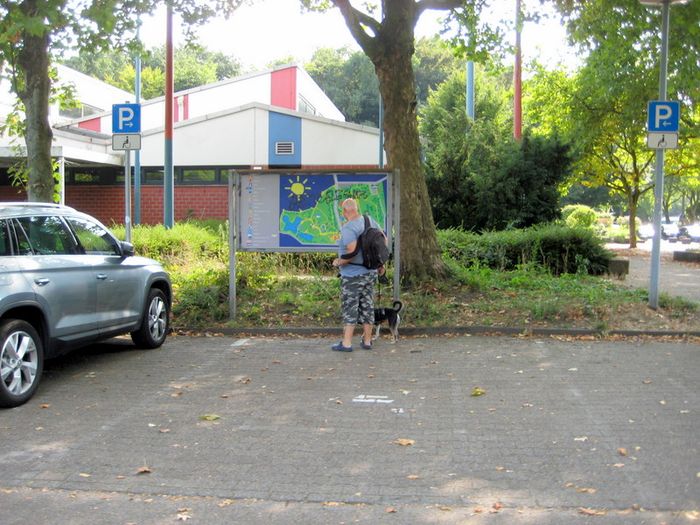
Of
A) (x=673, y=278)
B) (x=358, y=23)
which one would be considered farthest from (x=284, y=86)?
(x=358, y=23)

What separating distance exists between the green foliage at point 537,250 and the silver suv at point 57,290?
688 cm

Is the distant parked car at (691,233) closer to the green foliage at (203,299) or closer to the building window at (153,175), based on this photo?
the building window at (153,175)

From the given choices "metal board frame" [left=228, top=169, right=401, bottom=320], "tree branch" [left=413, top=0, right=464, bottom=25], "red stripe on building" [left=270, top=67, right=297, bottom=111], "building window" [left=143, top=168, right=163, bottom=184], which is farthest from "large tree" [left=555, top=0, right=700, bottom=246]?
"red stripe on building" [left=270, top=67, right=297, bottom=111]

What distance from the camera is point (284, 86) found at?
117ft

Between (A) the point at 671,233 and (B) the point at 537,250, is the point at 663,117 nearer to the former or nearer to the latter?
(B) the point at 537,250

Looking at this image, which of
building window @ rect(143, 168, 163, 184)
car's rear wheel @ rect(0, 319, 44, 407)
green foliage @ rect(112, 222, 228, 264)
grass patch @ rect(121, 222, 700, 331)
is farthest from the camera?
building window @ rect(143, 168, 163, 184)

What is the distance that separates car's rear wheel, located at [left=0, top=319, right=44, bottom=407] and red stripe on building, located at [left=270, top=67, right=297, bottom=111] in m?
30.5

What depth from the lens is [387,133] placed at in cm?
1145

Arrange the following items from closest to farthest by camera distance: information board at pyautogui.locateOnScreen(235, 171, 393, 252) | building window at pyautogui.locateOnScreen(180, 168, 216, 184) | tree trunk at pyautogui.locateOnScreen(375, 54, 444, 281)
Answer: information board at pyautogui.locateOnScreen(235, 171, 393, 252)
tree trunk at pyautogui.locateOnScreen(375, 54, 444, 281)
building window at pyautogui.locateOnScreen(180, 168, 216, 184)

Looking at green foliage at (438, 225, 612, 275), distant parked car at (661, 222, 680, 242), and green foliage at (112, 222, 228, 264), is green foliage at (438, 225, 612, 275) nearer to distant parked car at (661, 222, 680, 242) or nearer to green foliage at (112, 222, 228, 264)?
green foliage at (112, 222, 228, 264)

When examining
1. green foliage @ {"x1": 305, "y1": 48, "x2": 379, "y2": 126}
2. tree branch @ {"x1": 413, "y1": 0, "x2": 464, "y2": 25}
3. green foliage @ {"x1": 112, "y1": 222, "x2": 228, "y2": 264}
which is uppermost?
green foliage @ {"x1": 305, "y1": 48, "x2": 379, "y2": 126}

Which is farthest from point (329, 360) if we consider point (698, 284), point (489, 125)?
point (489, 125)

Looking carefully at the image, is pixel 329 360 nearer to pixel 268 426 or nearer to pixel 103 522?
pixel 268 426

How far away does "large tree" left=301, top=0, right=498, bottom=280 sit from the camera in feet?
37.1
